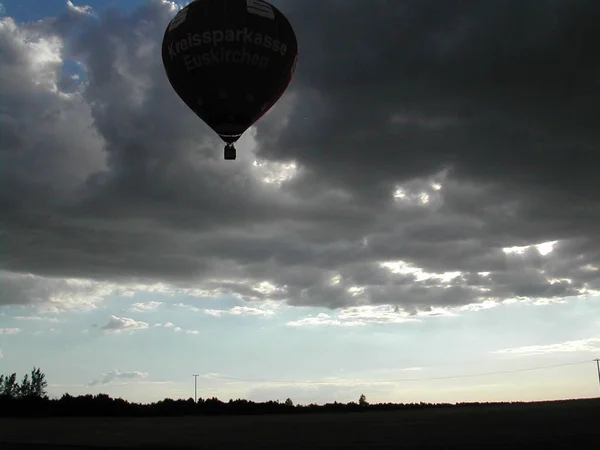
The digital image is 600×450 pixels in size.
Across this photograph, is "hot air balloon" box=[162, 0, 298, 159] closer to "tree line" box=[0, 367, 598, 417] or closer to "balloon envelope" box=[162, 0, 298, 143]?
"balloon envelope" box=[162, 0, 298, 143]

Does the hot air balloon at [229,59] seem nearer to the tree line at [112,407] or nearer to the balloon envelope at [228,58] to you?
the balloon envelope at [228,58]

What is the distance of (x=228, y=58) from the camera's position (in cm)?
4322

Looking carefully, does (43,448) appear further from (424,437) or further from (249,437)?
(424,437)

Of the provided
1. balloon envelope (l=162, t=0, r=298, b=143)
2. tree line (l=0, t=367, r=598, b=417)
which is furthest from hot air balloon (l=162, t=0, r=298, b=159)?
tree line (l=0, t=367, r=598, b=417)

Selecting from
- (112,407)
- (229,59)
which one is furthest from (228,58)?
(112,407)

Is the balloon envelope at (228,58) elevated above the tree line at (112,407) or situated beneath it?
elevated above

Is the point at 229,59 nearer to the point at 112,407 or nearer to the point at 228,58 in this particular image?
the point at 228,58

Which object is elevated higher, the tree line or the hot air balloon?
the hot air balloon

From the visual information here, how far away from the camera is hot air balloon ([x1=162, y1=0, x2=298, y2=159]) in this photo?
142ft

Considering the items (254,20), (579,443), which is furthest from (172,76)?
(579,443)

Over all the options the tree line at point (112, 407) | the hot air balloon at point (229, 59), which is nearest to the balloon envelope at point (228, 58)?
the hot air balloon at point (229, 59)

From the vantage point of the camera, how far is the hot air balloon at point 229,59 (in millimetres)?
43312

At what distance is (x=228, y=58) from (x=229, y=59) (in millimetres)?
86

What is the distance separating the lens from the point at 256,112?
4566 cm
